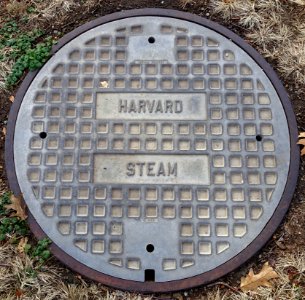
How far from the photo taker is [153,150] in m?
2.46

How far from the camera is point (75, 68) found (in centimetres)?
261

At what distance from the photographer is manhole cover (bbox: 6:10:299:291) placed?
234 centimetres

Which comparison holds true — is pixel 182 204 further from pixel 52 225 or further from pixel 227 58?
pixel 227 58

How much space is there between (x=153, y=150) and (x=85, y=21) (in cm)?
90

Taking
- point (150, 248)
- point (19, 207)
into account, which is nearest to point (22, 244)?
point (19, 207)

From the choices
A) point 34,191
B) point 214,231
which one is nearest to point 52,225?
point 34,191

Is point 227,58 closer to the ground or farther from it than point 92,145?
farther from it

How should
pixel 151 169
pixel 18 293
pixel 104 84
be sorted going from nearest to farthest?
pixel 18 293
pixel 151 169
pixel 104 84

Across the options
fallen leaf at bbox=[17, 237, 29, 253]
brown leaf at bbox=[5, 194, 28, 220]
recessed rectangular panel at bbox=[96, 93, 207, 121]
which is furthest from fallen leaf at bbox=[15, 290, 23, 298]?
recessed rectangular panel at bbox=[96, 93, 207, 121]

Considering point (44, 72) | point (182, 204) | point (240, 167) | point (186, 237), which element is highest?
point (44, 72)

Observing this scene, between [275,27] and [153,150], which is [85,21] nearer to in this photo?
[153,150]

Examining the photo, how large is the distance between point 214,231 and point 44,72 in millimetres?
1231

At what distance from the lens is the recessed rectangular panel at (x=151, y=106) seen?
2.51m

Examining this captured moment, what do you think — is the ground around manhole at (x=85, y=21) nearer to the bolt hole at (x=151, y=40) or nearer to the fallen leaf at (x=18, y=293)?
the fallen leaf at (x=18, y=293)
